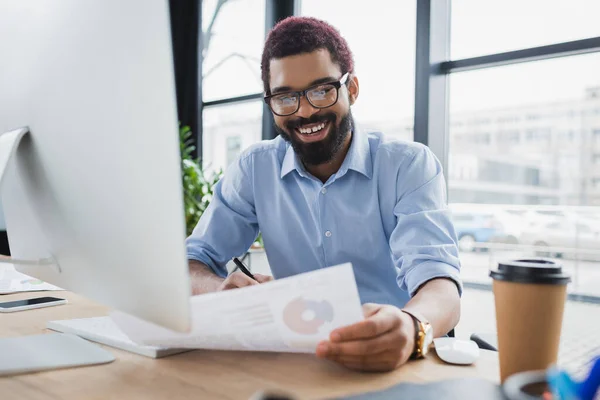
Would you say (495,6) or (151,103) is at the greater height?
(495,6)

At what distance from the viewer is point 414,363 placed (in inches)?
32.0

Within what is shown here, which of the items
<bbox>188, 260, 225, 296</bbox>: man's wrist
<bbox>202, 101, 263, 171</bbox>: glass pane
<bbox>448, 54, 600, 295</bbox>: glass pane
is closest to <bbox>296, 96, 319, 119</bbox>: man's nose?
<bbox>188, 260, 225, 296</bbox>: man's wrist

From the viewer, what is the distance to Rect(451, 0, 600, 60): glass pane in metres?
2.57

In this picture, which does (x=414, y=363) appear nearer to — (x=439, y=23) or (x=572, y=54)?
(x=572, y=54)

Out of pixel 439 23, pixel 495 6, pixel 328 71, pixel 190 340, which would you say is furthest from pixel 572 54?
pixel 190 340

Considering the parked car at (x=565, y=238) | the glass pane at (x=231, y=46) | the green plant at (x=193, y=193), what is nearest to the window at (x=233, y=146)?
the glass pane at (x=231, y=46)

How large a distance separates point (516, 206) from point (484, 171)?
0.26 metres

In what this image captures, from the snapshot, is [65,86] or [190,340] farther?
A: [190,340]

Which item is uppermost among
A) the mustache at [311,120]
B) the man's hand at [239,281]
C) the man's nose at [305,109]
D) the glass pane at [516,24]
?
the glass pane at [516,24]

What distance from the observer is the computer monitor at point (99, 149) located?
52 centimetres

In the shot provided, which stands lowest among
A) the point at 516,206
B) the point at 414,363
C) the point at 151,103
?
the point at 516,206

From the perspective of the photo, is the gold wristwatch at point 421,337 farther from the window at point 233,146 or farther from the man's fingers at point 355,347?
the window at point 233,146

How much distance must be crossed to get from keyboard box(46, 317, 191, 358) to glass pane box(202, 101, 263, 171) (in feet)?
9.55

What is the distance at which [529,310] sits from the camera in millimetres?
645
